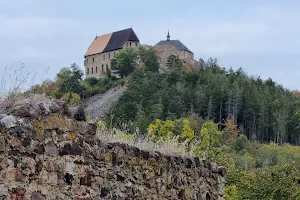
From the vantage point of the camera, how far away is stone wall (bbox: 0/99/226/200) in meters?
4.83

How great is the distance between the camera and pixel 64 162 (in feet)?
17.4

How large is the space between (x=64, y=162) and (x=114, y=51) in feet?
343

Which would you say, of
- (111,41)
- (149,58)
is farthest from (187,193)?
(111,41)

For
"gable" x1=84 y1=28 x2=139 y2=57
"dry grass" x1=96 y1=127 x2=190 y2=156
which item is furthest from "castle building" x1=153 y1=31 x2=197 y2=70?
"dry grass" x1=96 y1=127 x2=190 y2=156

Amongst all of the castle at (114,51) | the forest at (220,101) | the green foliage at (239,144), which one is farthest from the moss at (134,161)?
the castle at (114,51)

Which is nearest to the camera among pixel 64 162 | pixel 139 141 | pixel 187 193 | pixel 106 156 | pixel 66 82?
pixel 64 162

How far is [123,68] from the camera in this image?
104m

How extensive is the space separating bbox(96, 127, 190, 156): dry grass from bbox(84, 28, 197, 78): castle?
98.2 metres

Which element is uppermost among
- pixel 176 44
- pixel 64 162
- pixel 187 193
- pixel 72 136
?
pixel 176 44

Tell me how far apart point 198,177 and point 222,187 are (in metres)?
0.76

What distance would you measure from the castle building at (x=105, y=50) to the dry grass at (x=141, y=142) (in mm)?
100295

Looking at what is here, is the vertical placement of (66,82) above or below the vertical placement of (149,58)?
below

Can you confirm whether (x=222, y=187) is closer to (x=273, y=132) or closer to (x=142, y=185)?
(x=142, y=185)

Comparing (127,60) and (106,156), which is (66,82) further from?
(127,60)
